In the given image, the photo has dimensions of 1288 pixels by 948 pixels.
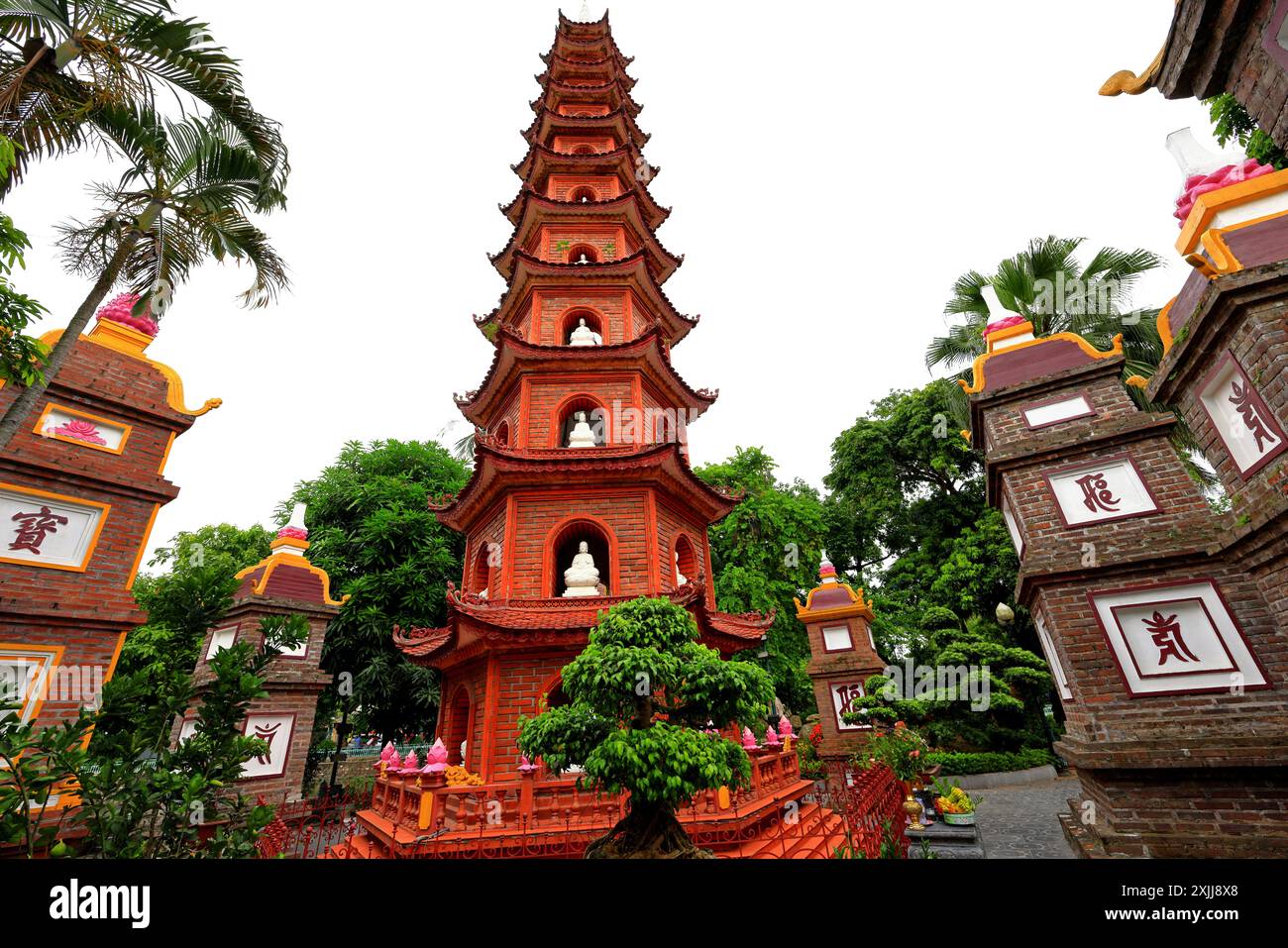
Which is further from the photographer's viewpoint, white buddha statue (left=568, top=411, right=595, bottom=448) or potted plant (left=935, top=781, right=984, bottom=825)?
white buddha statue (left=568, top=411, right=595, bottom=448)

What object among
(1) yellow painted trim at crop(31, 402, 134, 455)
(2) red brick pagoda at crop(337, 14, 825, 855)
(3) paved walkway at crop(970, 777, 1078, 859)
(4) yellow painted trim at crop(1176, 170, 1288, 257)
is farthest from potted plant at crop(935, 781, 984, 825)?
(1) yellow painted trim at crop(31, 402, 134, 455)

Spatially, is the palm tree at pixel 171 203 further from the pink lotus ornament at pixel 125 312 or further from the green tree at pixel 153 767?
the green tree at pixel 153 767

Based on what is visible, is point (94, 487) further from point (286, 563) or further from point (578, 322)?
point (578, 322)

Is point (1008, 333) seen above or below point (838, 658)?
above

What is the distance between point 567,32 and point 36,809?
2290cm

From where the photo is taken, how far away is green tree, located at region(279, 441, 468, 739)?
16906 mm

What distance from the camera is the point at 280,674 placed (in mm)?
12664

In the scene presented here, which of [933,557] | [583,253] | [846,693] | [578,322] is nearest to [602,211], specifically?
[583,253]

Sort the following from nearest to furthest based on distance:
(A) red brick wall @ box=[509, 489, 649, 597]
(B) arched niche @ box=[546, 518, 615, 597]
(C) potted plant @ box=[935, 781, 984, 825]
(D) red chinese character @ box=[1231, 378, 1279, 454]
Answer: (D) red chinese character @ box=[1231, 378, 1279, 454] → (C) potted plant @ box=[935, 781, 984, 825] → (A) red brick wall @ box=[509, 489, 649, 597] → (B) arched niche @ box=[546, 518, 615, 597]

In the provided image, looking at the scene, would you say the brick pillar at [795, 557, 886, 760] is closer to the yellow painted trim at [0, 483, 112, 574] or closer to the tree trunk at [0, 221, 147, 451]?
the yellow painted trim at [0, 483, 112, 574]

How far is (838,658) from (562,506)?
11.2m

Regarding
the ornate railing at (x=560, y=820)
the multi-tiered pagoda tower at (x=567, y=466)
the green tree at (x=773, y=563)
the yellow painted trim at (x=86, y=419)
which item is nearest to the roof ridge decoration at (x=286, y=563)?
the multi-tiered pagoda tower at (x=567, y=466)

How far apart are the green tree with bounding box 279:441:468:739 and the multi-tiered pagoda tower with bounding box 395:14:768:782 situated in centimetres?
633

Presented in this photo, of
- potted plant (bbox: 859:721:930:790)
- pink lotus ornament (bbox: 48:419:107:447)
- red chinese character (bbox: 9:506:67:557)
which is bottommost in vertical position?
potted plant (bbox: 859:721:930:790)
